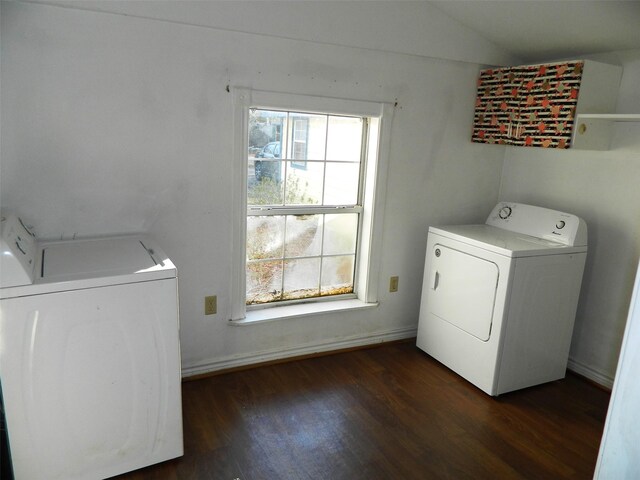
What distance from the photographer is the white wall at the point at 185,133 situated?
2092 millimetres

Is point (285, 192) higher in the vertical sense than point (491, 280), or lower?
higher

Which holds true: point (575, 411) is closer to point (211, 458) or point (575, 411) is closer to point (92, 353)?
point (211, 458)

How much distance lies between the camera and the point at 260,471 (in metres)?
2.01

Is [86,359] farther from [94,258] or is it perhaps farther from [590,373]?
[590,373]

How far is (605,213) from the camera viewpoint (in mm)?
2822

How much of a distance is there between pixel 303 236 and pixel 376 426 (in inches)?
46.3

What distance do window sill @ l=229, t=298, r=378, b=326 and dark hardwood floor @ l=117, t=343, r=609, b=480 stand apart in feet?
1.00

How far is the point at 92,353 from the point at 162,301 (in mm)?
311

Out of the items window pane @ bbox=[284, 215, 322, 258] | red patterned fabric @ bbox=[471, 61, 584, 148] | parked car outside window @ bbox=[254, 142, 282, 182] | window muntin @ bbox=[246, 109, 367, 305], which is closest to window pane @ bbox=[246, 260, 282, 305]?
window muntin @ bbox=[246, 109, 367, 305]

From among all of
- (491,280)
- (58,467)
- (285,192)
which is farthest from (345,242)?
(58,467)

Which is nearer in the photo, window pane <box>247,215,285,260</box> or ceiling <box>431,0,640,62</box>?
ceiling <box>431,0,640,62</box>

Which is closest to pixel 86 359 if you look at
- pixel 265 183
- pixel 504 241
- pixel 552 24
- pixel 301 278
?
pixel 265 183

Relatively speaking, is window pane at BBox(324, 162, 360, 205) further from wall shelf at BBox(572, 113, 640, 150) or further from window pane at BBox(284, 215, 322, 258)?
wall shelf at BBox(572, 113, 640, 150)

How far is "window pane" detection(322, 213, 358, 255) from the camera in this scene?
3.03 metres
